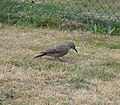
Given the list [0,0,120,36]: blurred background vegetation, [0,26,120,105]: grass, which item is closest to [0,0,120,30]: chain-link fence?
[0,0,120,36]: blurred background vegetation

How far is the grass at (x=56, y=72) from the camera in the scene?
16.6ft

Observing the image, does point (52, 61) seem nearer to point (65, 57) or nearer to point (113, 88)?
point (65, 57)

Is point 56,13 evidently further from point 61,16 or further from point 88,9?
point 88,9

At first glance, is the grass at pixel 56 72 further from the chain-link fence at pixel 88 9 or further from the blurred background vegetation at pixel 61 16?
the chain-link fence at pixel 88 9

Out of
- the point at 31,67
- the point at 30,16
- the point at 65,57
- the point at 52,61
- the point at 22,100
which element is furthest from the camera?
the point at 30,16

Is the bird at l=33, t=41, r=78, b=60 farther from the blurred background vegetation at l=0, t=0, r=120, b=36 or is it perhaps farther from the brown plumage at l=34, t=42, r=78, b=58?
the blurred background vegetation at l=0, t=0, r=120, b=36

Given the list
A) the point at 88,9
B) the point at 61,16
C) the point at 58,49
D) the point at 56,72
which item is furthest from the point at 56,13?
the point at 56,72

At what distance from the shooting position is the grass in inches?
199

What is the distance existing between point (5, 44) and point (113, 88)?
2390 mm

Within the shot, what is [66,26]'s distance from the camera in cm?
908

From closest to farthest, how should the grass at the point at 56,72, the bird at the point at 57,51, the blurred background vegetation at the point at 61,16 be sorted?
the grass at the point at 56,72 → the bird at the point at 57,51 → the blurred background vegetation at the point at 61,16

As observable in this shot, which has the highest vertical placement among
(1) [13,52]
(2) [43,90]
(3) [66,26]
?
(2) [43,90]

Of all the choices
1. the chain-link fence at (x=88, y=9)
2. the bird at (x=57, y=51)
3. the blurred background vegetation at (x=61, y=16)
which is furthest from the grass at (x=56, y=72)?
the chain-link fence at (x=88, y=9)

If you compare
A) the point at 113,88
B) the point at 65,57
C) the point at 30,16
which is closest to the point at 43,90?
the point at 113,88
